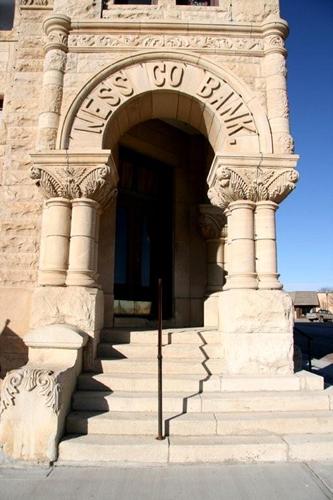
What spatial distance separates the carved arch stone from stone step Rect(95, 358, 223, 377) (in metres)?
3.06

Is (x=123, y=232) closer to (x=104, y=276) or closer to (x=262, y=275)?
(x=104, y=276)

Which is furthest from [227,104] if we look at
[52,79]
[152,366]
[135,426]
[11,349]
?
[11,349]

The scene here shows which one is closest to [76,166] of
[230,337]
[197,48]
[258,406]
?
[197,48]

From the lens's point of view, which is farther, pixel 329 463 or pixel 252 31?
pixel 252 31

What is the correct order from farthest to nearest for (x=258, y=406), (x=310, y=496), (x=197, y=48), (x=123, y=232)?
(x=123, y=232), (x=197, y=48), (x=258, y=406), (x=310, y=496)

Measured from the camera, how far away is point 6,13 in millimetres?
7469

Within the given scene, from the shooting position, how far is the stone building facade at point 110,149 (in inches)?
187

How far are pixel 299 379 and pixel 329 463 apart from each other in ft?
3.93

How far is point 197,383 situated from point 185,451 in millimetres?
1051

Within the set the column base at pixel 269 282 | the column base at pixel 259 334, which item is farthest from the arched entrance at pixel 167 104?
the column base at pixel 259 334

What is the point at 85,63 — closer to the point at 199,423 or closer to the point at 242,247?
the point at 242,247

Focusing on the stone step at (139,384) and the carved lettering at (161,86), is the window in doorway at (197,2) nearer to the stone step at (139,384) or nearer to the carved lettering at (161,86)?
the carved lettering at (161,86)

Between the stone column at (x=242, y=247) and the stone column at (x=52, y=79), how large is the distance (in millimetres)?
2888

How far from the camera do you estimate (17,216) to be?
5762mm
